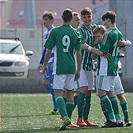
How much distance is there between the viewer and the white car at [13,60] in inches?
990

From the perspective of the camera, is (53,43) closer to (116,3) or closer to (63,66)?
(63,66)

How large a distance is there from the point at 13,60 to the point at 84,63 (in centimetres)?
1380

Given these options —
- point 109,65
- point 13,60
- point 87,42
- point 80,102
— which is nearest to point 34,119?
point 80,102

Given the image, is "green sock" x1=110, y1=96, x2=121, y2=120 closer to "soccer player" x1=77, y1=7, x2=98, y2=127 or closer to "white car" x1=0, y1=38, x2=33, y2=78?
"soccer player" x1=77, y1=7, x2=98, y2=127

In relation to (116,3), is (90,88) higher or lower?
lower

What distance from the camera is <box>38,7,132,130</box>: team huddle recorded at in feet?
35.2

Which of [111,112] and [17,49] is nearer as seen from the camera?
[111,112]

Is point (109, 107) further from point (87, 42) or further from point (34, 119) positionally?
point (34, 119)

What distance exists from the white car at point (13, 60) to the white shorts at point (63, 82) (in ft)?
46.7

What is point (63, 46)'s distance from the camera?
10750mm

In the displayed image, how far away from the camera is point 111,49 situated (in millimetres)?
11023

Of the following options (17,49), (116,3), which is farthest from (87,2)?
(17,49)

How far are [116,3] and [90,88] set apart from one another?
2094 centimetres

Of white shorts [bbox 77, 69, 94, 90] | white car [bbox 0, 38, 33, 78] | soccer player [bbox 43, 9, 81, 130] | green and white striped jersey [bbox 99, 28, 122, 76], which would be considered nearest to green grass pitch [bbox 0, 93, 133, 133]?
soccer player [bbox 43, 9, 81, 130]
